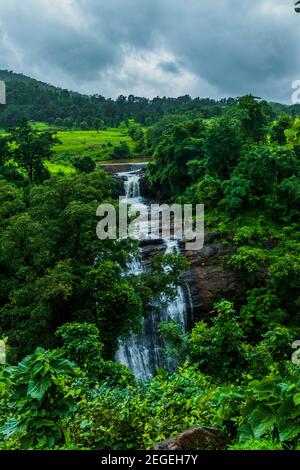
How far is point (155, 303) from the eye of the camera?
2062 centimetres


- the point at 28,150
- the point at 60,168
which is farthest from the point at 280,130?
the point at 28,150

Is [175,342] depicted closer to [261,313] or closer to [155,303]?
[155,303]

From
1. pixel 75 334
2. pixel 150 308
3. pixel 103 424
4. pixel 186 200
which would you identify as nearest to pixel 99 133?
pixel 186 200

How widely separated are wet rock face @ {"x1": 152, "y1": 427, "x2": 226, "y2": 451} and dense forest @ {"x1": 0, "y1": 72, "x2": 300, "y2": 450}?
0.12 meters

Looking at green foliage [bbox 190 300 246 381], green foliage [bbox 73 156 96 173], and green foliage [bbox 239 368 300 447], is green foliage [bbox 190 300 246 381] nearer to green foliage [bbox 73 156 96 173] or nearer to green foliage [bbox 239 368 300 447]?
green foliage [bbox 239 368 300 447]

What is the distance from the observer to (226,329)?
987 cm

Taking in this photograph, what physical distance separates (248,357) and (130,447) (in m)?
4.75

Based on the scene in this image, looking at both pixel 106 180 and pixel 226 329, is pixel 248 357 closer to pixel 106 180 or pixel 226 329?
pixel 226 329

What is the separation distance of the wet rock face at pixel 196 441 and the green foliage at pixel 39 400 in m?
1.13

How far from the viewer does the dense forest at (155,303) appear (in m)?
4.95

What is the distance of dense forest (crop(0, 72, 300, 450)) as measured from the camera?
4949mm

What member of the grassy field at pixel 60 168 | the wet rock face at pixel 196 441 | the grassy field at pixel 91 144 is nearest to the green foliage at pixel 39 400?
the wet rock face at pixel 196 441

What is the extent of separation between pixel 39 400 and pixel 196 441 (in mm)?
1798

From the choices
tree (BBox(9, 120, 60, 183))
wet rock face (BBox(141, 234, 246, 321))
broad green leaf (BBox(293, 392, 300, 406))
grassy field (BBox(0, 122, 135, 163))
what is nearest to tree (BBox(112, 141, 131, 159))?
grassy field (BBox(0, 122, 135, 163))
